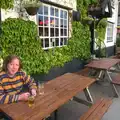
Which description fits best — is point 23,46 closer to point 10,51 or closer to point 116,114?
point 10,51

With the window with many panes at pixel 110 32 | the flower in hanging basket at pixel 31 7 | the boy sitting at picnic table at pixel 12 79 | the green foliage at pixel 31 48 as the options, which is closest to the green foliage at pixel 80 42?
the green foliage at pixel 31 48

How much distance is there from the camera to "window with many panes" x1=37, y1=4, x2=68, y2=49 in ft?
16.6

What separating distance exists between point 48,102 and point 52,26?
3.64 metres

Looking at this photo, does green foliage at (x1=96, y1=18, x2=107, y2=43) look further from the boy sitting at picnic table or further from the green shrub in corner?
the boy sitting at picnic table

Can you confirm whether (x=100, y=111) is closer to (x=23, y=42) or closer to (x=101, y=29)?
(x=23, y=42)

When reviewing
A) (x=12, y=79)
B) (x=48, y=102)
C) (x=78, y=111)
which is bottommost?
(x=78, y=111)

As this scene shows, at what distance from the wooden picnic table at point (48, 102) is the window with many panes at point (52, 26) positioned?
2278mm

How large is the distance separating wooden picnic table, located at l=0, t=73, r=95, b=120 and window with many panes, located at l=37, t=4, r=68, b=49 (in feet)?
7.47

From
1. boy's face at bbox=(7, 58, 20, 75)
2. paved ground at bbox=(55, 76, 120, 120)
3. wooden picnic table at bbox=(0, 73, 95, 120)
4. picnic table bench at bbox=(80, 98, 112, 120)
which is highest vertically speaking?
boy's face at bbox=(7, 58, 20, 75)

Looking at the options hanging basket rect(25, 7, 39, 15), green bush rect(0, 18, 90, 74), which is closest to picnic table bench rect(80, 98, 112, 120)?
green bush rect(0, 18, 90, 74)

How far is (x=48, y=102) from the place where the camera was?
7.30 feet

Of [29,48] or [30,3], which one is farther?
[29,48]

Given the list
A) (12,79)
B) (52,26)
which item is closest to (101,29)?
(52,26)

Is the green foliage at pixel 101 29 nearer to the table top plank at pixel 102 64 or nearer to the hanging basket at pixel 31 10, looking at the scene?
the table top plank at pixel 102 64
